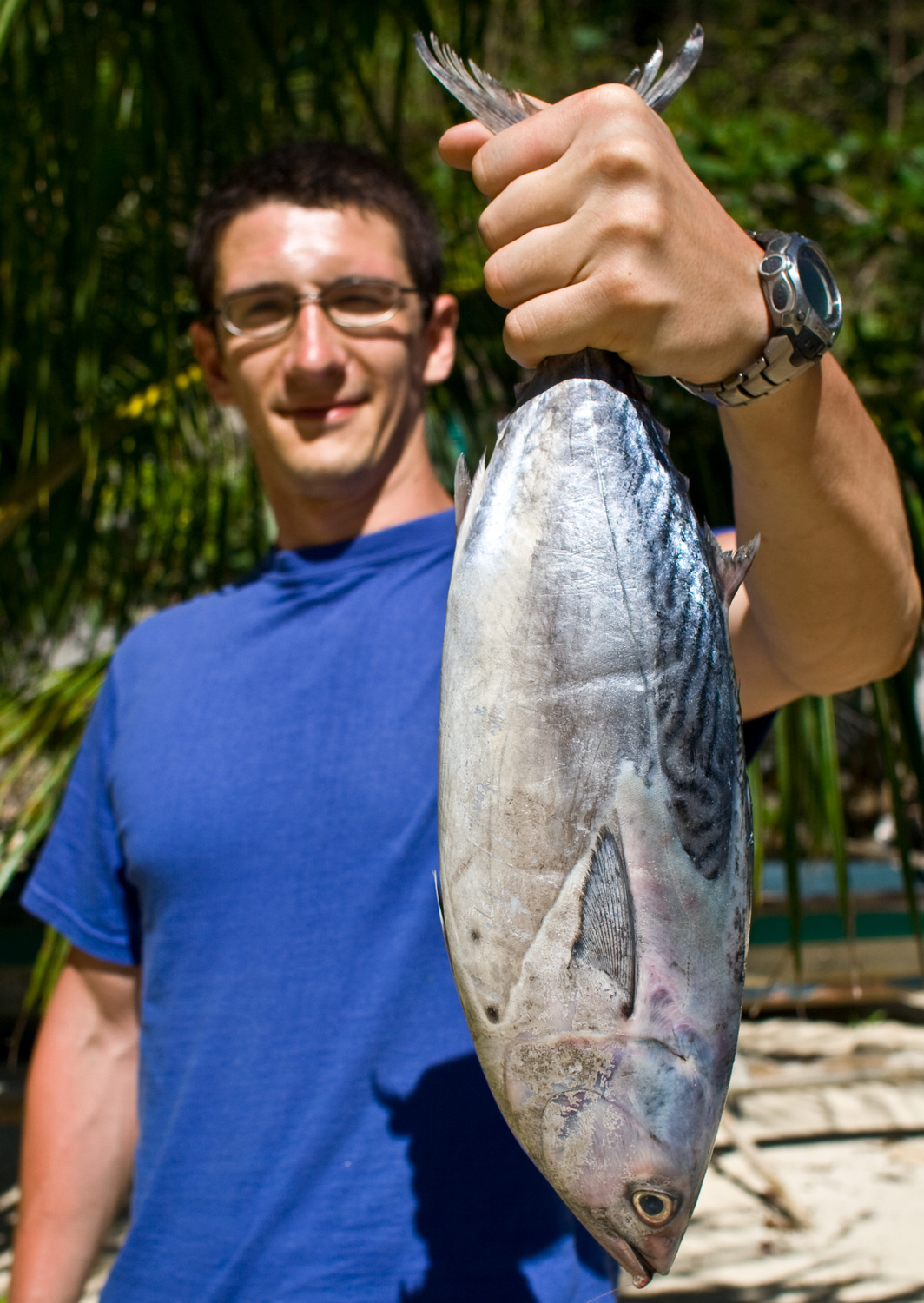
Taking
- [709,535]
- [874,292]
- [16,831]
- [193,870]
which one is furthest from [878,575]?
[874,292]

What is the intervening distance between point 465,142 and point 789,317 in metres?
0.29

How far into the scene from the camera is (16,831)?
7.86 feet

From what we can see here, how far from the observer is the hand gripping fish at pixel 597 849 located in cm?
69

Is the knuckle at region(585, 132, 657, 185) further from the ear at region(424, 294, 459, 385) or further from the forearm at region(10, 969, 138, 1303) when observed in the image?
the forearm at region(10, 969, 138, 1303)

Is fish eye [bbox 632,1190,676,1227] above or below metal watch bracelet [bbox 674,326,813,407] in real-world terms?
below

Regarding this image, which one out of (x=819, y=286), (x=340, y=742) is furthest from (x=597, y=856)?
(x=340, y=742)

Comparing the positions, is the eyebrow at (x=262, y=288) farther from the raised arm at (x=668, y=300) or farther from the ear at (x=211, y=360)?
the raised arm at (x=668, y=300)

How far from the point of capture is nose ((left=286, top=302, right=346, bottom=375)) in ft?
4.75

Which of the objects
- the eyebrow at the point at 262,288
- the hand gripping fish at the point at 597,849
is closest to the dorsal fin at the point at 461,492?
the hand gripping fish at the point at 597,849

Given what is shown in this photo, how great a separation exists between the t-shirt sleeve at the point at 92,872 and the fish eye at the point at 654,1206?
1.02 meters

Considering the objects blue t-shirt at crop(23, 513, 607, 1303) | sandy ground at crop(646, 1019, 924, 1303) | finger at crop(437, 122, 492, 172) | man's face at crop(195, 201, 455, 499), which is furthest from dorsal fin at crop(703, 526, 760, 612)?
sandy ground at crop(646, 1019, 924, 1303)

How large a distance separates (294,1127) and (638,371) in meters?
0.98

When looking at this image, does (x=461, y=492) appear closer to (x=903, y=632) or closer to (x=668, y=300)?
(x=668, y=300)

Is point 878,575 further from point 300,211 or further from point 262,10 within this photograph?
point 262,10
